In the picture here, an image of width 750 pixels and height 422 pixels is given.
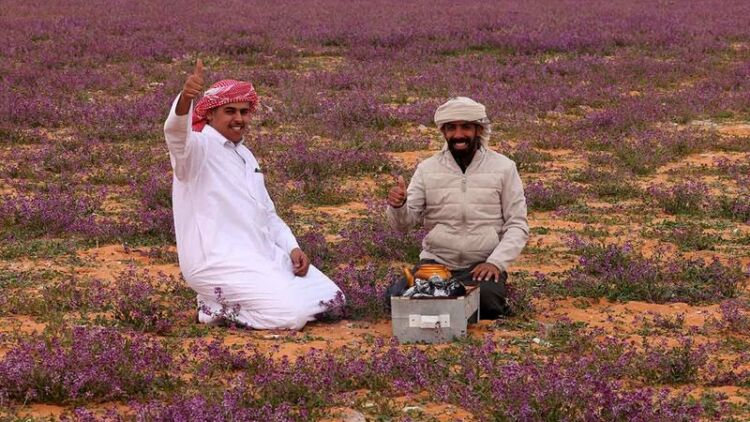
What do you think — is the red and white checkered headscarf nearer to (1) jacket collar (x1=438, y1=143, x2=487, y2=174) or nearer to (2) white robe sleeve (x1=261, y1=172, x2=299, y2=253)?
(2) white robe sleeve (x1=261, y1=172, x2=299, y2=253)

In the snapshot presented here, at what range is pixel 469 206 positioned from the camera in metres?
8.03

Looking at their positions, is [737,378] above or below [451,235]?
below

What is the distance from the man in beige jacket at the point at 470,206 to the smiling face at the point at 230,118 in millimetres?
1097


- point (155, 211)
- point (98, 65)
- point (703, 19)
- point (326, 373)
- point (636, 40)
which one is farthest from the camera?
point (703, 19)

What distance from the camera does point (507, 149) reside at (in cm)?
1441

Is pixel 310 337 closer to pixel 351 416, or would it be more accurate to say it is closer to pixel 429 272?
pixel 429 272

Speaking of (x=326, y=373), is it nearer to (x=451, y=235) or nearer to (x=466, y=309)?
(x=466, y=309)

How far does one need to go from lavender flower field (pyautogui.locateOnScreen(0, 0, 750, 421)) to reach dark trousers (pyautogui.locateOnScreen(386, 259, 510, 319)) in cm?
→ 14

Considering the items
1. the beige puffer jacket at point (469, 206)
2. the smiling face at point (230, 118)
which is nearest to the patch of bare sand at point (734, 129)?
the beige puffer jacket at point (469, 206)

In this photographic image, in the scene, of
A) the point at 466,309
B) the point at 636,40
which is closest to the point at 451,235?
the point at 466,309

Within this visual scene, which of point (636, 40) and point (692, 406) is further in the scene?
point (636, 40)

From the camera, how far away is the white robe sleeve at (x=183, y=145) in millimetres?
7402

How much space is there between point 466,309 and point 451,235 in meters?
0.82

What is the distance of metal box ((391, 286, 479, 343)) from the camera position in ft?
24.0
